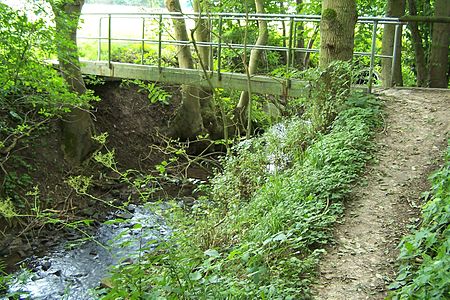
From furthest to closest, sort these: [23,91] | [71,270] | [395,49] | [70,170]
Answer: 1. [70,170]
2. [23,91]
3. [395,49]
4. [71,270]

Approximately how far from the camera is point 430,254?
3.68 m

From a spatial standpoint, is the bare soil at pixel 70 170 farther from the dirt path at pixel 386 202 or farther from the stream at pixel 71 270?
the dirt path at pixel 386 202

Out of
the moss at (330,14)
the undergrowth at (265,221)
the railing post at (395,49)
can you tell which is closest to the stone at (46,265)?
the undergrowth at (265,221)

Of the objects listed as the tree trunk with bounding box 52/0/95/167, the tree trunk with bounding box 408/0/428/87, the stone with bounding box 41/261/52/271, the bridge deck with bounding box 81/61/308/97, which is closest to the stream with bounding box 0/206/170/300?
the stone with bounding box 41/261/52/271

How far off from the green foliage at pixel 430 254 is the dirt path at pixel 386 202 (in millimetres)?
157

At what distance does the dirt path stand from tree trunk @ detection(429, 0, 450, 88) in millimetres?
1810

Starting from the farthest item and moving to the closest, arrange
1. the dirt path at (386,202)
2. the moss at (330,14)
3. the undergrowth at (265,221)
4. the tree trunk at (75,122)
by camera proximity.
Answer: the tree trunk at (75,122) < the moss at (330,14) < the dirt path at (386,202) < the undergrowth at (265,221)

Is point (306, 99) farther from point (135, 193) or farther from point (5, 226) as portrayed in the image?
point (5, 226)

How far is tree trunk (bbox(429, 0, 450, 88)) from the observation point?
28.3ft

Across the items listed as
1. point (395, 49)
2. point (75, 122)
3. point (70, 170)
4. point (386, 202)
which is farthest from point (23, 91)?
point (386, 202)

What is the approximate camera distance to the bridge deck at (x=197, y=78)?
866 cm

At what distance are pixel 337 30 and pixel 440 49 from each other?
255cm

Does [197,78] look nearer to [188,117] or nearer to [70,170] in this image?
[188,117]

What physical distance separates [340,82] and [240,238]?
11.2ft
